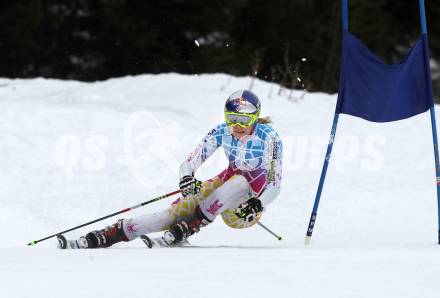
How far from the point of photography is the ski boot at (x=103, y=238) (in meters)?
6.03

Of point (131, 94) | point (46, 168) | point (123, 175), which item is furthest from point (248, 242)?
point (131, 94)

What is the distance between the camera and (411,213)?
28.6 feet

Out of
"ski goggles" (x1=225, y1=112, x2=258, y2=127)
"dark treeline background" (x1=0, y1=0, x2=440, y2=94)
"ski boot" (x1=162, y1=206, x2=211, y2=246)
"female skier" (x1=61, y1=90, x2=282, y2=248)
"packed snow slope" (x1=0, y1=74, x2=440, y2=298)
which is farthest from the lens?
"dark treeline background" (x1=0, y1=0, x2=440, y2=94)

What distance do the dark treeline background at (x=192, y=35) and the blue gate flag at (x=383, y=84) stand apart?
47.4 ft

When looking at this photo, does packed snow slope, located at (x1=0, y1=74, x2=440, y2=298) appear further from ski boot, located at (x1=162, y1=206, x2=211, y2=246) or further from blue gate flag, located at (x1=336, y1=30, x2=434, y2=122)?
blue gate flag, located at (x1=336, y1=30, x2=434, y2=122)

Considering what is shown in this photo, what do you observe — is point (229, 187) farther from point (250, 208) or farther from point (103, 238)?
point (103, 238)

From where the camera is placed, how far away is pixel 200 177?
983cm

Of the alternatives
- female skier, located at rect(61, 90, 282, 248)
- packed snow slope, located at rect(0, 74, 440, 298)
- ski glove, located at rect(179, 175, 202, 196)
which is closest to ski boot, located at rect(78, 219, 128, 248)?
female skier, located at rect(61, 90, 282, 248)

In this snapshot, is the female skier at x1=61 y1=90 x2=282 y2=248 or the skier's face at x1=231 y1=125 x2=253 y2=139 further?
the skier's face at x1=231 y1=125 x2=253 y2=139

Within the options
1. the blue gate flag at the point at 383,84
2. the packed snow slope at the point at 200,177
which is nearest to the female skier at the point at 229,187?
the packed snow slope at the point at 200,177

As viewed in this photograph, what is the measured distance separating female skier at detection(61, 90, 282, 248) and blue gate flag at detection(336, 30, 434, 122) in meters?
0.80

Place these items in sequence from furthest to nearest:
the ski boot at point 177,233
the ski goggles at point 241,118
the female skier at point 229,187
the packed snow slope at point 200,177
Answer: the ski goggles at point 241,118 < the female skier at point 229,187 < the ski boot at point 177,233 < the packed snow slope at point 200,177

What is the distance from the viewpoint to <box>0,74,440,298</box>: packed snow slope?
4.02 m

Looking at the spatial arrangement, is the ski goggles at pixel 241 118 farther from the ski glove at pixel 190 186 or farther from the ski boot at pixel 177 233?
the ski boot at pixel 177 233
